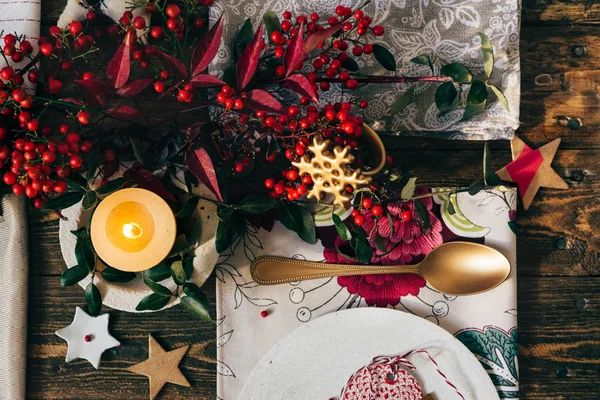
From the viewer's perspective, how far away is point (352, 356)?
663 mm

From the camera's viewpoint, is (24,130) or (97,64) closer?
(24,130)

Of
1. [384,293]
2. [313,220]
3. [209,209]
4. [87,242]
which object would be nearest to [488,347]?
[384,293]

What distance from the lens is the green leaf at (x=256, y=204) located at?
1.99ft

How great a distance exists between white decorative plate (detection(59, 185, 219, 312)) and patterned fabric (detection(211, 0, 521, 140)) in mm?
175

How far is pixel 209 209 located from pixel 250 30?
0.21 meters

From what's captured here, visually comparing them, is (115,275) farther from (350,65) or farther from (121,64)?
(350,65)

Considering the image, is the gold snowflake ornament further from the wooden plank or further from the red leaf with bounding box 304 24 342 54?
the wooden plank

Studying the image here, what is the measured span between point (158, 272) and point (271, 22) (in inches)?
12.1

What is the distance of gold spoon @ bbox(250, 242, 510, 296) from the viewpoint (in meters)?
0.65

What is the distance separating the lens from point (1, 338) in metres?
0.68

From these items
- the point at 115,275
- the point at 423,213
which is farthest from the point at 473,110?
the point at 115,275

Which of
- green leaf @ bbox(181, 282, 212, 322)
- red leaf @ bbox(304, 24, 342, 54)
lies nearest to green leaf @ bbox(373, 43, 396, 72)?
red leaf @ bbox(304, 24, 342, 54)

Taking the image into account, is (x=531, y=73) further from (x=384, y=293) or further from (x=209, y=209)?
(x=209, y=209)

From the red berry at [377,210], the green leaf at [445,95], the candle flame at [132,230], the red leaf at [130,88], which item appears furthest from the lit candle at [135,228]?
the green leaf at [445,95]
